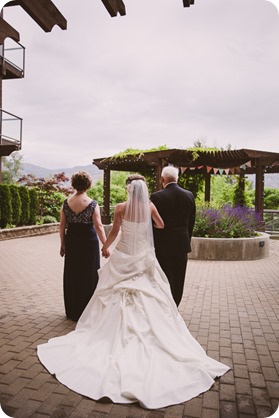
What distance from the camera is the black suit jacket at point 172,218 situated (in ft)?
13.8

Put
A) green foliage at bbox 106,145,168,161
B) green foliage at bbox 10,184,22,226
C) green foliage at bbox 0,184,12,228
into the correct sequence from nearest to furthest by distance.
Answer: green foliage at bbox 106,145,168,161, green foliage at bbox 0,184,12,228, green foliage at bbox 10,184,22,226

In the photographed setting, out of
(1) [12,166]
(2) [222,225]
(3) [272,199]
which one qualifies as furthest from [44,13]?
(1) [12,166]

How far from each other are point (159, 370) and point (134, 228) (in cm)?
147

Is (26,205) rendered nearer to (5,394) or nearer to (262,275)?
(262,275)

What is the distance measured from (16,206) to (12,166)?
1536 cm

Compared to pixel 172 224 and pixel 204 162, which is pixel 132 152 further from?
pixel 172 224

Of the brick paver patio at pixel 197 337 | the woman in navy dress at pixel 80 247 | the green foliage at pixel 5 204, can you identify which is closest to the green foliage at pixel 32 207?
the green foliage at pixel 5 204

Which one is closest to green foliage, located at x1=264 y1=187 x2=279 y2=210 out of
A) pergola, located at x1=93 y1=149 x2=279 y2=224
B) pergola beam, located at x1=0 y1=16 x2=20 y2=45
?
pergola, located at x1=93 y1=149 x2=279 y2=224

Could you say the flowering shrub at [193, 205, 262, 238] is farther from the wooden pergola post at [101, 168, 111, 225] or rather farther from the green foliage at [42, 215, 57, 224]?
the green foliage at [42, 215, 57, 224]

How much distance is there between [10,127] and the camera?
15.0m

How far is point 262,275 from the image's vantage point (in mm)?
7348

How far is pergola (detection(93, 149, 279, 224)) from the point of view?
12219 millimetres

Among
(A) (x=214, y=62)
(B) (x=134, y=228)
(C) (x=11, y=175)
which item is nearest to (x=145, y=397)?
(B) (x=134, y=228)

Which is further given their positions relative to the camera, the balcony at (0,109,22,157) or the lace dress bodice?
the balcony at (0,109,22,157)
